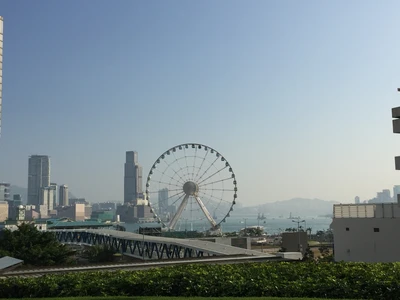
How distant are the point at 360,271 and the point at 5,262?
18.0 metres

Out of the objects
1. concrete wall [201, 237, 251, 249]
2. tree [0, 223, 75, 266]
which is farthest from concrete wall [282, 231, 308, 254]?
tree [0, 223, 75, 266]

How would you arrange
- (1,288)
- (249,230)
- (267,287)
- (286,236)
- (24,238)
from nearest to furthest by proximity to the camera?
(267,287)
(1,288)
(24,238)
(286,236)
(249,230)

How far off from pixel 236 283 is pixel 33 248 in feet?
136

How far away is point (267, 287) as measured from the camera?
14172mm

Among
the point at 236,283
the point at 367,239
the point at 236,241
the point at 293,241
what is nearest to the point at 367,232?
the point at 367,239

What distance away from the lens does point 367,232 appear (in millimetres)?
32312

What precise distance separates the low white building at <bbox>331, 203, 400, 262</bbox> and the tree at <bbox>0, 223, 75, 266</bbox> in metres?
29.9

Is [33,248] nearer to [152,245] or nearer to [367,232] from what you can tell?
[152,245]

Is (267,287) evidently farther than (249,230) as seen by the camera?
No

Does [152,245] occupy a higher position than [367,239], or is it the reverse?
[367,239]

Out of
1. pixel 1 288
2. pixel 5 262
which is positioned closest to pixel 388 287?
pixel 1 288

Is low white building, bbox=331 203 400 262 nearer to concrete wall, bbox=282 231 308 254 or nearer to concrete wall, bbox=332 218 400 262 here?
concrete wall, bbox=332 218 400 262

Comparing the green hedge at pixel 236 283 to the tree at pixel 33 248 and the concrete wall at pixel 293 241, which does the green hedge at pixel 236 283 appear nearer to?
the tree at pixel 33 248

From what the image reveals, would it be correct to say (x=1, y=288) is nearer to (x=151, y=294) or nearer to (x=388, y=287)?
(x=151, y=294)
